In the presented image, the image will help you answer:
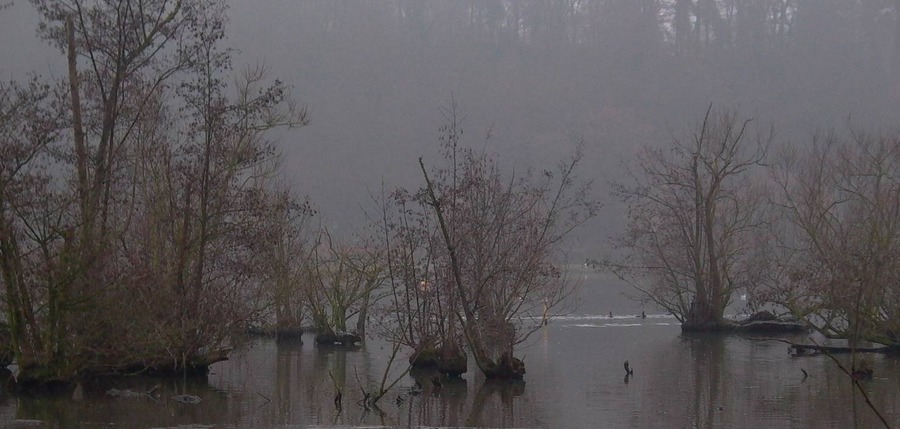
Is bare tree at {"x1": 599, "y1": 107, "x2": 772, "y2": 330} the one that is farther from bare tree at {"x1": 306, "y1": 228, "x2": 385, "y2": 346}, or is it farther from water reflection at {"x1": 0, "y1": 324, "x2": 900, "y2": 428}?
bare tree at {"x1": 306, "y1": 228, "x2": 385, "y2": 346}

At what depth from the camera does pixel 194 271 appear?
23.4 m

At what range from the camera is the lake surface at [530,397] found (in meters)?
16.7

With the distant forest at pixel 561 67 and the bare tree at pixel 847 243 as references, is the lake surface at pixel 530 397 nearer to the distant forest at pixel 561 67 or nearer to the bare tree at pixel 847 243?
the bare tree at pixel 847 243

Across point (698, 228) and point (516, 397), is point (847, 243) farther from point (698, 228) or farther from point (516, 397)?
point (516, 397)

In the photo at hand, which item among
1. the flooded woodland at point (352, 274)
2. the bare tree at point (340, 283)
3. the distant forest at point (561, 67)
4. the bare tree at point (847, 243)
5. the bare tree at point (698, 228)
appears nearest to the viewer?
the flooded woodland at point (352, 274)

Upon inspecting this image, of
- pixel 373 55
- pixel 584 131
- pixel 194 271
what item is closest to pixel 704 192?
pixel 194 271

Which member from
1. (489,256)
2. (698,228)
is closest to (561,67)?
(698,228)

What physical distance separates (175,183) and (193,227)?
127cm

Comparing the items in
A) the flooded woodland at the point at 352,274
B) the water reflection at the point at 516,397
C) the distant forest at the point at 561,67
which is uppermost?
the distant forest at the point at 561,67

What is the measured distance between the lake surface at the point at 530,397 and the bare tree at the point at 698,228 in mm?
8448

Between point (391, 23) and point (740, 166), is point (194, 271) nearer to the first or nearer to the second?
point (740, 166)

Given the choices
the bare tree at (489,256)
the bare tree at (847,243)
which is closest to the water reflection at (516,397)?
the bare tree at (489,256)

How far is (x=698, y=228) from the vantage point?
41.2 m

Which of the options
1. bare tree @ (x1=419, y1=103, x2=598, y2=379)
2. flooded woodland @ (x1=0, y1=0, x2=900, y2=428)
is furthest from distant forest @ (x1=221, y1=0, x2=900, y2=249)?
bare tree @ (x1=419, y1=103, x2=598, y2=379)
